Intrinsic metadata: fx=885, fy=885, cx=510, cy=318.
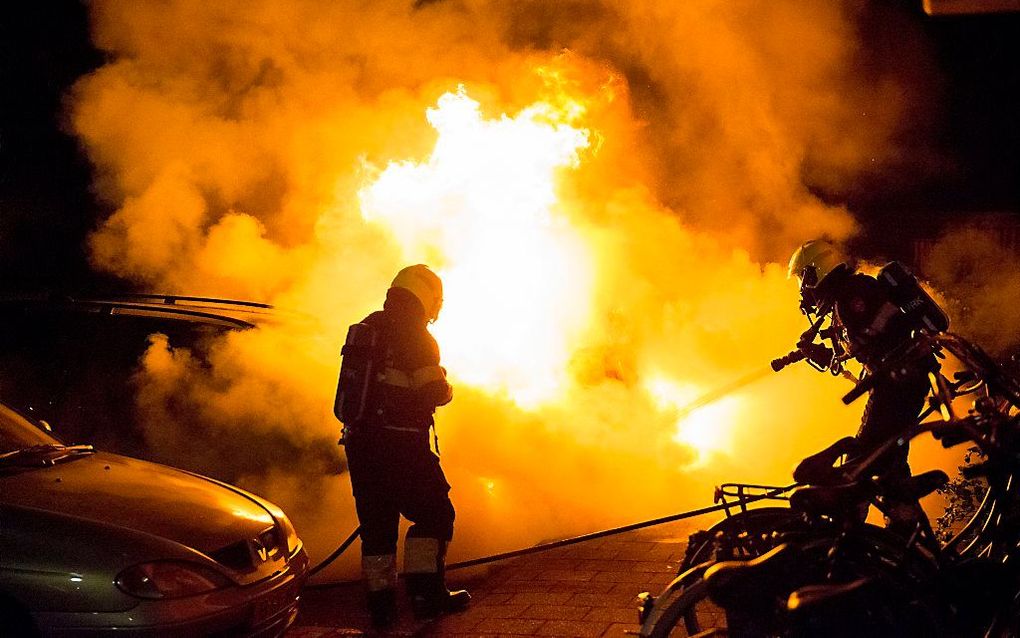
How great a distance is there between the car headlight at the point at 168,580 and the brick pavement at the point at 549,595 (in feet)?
3.72

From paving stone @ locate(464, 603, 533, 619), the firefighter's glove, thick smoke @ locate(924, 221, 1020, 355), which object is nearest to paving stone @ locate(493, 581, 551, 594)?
paving stone @ locate(464, 603, 533, 619)

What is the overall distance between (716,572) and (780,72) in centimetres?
869

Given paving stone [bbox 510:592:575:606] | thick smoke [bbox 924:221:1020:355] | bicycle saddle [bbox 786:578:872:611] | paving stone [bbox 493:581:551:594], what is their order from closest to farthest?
bicycle saddle [bbox 786:578:872:611], paving stone [bbox 510:592:575:606], paving stone [bbox 493:581:551:594], thick smoke [bbox 924:221:1020:355]

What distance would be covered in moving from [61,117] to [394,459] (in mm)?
6621

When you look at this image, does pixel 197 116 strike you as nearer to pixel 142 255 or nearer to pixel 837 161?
pixel 142 255

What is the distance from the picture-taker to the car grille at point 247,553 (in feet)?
13.7

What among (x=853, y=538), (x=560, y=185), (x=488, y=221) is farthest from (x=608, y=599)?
(x=560, y=185)

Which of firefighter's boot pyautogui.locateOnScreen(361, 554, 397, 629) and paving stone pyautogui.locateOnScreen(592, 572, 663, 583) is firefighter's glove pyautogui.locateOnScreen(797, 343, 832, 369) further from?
firefighter's boot pyautogui.locateOnScreen(361, 554, 397, 629)

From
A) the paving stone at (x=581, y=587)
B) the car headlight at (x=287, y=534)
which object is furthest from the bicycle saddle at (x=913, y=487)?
the car headlight at (x=287, y=534)

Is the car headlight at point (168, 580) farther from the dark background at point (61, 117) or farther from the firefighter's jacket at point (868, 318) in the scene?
the dark background at point (61, 117)

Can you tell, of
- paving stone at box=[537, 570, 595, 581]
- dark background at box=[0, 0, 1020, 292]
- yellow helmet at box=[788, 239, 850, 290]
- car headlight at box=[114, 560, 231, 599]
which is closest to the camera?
car headlight at box=[114, 560, 231, 599]

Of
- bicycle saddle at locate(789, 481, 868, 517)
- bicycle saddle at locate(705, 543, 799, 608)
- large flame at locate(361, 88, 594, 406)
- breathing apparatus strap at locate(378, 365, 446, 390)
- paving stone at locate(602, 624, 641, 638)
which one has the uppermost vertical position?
large flame at locate(361, 88, 594, 406)

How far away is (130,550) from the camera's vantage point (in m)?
3.80

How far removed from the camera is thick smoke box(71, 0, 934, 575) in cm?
754
